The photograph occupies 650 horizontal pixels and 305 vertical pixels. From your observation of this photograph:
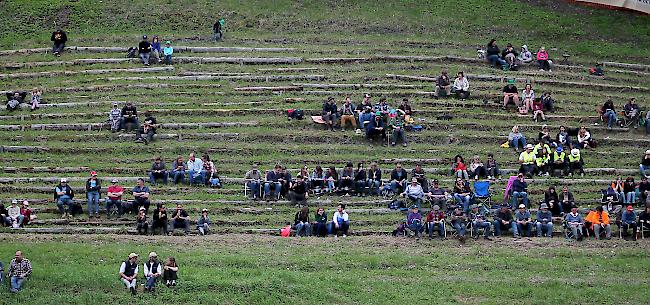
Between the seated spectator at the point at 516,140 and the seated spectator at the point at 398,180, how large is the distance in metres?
5.05

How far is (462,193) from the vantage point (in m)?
37.4

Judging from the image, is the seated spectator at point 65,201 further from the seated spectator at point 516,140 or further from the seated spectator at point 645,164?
the seated spectator at point 645,164

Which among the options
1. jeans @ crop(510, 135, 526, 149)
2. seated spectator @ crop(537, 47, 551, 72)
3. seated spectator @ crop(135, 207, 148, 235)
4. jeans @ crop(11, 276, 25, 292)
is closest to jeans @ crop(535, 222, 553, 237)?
jeans @ crop(510, 135, 526, 149)

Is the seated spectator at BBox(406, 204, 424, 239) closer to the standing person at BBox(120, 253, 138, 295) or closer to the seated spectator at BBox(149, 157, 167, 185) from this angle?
the seated spectator at BBox(149, 157, 167, 185)

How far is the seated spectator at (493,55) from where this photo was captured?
48.3 meters

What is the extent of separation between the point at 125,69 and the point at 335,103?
8.37 metres

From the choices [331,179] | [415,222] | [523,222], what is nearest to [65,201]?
[331,179]

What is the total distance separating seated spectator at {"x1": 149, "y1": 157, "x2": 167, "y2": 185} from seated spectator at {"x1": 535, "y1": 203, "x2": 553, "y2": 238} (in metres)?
11.0

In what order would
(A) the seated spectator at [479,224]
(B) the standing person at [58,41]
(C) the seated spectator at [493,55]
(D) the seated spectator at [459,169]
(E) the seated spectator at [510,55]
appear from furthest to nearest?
(B) the standing person at [58,41]
(C) the seated spectator at [493,55]
(E) the seated spectator at [510,55]
(D) the seated spectator at [459,169]
(A) the seated spectator at [479,224]

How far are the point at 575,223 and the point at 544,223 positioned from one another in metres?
0.85

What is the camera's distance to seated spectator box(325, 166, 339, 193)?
38344 mm

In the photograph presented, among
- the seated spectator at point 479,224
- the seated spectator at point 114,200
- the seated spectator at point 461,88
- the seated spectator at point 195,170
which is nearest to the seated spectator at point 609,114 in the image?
the seated spectator at point 461,88

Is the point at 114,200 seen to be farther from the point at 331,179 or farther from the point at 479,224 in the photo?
the point at 479,224

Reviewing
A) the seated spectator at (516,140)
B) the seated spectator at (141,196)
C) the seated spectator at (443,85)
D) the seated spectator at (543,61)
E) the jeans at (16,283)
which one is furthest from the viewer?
the seated spectator at (543,61)
